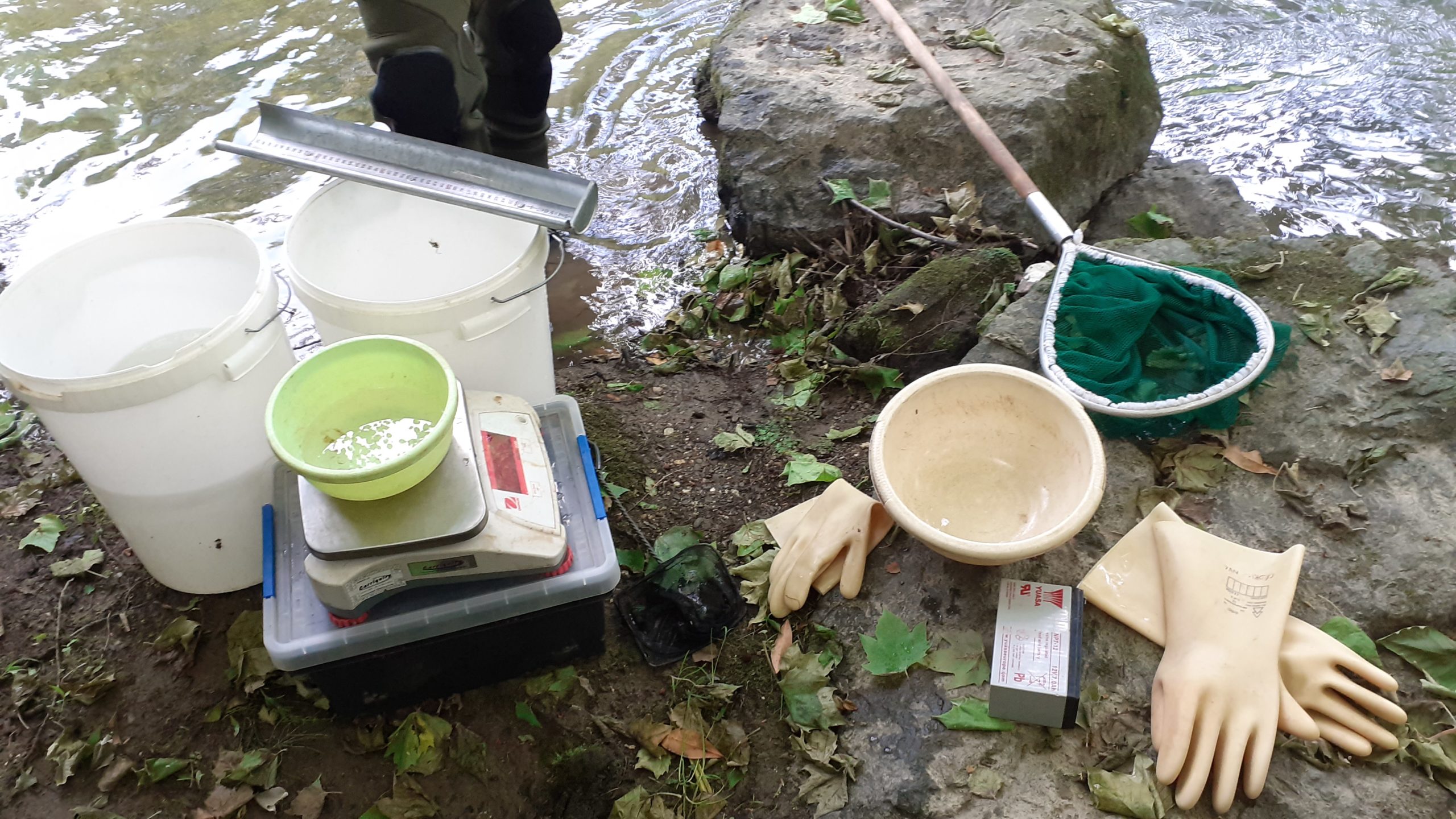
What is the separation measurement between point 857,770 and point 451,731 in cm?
103

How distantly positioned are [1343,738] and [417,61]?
3.06 m

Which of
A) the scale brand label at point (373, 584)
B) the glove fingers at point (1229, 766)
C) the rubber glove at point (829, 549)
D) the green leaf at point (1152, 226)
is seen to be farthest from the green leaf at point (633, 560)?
the green leaf at point (1152, 226)

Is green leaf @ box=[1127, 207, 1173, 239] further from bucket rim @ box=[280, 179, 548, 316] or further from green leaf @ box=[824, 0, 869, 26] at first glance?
bucket rim @ box=[280, 179, 548, 316]

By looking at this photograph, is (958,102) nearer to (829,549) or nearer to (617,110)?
(617,110)

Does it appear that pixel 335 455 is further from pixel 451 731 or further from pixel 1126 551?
pixel 1126 551

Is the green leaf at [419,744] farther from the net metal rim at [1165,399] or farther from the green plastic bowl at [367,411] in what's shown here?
the net metal rim at [1165,399]

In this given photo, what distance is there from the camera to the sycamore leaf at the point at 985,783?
1972 millimetres

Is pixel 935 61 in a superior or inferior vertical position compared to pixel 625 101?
superior

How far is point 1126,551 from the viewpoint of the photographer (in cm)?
224

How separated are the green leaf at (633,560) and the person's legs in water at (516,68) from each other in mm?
1795

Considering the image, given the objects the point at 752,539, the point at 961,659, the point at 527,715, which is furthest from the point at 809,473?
the point at 527,715

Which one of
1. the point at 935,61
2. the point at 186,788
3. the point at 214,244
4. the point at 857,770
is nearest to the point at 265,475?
the point at 214,244

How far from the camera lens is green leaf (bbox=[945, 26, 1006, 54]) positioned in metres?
4.21

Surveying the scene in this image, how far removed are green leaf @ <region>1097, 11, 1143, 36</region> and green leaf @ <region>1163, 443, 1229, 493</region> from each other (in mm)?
2521
